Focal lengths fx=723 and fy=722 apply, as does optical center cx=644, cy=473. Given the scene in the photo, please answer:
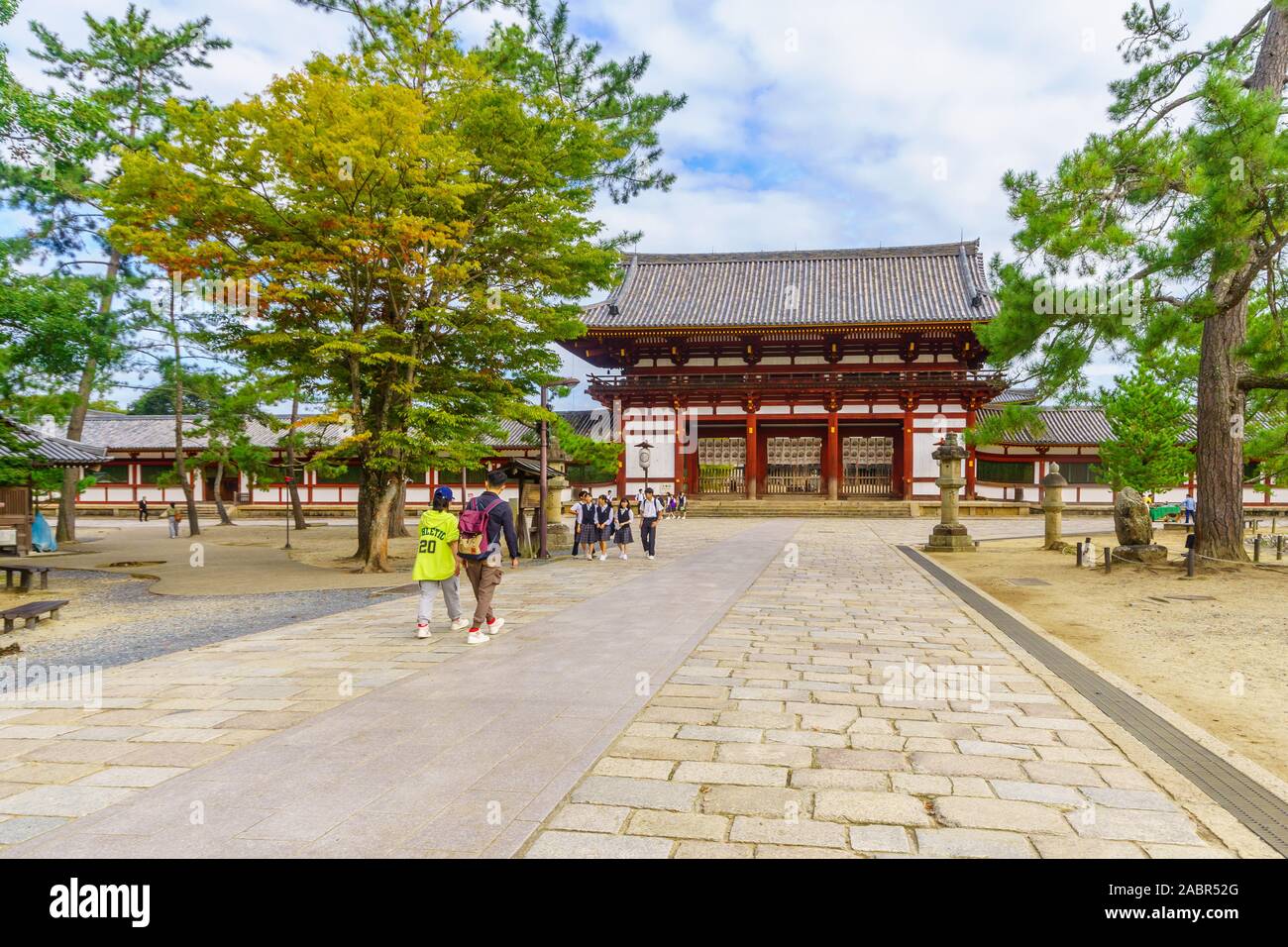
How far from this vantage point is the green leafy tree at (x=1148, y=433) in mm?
22906

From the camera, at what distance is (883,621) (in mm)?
8133

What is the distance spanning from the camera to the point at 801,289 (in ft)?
107

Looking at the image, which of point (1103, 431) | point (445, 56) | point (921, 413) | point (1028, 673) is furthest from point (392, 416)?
point (1103, 431)

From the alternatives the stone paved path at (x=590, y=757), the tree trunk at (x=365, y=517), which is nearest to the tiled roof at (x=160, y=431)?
the tree trunk at (x=365, y=517)

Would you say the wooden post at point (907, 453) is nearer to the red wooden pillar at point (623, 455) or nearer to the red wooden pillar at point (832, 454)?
the red wooden pillar at point (832, 454)

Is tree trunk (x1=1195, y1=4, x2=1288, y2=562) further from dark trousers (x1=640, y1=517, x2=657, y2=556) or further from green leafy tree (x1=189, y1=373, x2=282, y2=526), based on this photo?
green leafy tree (x1=189, y1=373, x2=282, y2=526)

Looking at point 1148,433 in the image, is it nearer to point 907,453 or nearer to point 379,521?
point 907,453

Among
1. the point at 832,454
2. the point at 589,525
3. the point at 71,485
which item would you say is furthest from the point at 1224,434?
the point at 71,485

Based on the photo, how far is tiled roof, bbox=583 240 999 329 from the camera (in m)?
30.0

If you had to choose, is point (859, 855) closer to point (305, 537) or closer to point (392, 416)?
point (392, 416)

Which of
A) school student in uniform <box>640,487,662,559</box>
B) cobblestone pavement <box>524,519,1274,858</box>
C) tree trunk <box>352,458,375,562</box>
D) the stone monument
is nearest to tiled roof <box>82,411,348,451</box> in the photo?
tree trunk <box>352,458,375,562</box>

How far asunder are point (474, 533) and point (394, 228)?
6546 millimetres

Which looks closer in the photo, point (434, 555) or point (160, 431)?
point (434, 555)

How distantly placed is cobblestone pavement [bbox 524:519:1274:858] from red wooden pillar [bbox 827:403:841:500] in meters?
23.6
